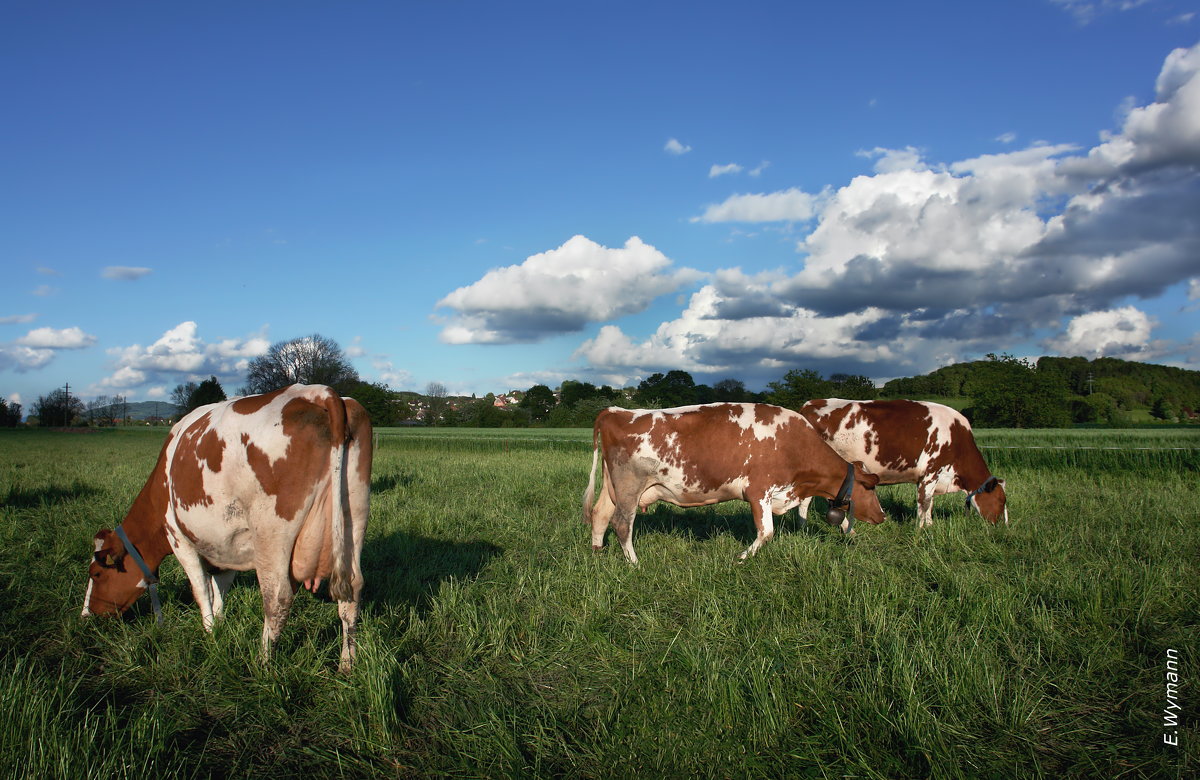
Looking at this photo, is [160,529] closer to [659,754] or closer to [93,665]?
[93,665]

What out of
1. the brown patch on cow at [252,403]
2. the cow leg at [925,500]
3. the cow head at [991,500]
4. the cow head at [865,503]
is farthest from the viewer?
the cow leg at [925,500]

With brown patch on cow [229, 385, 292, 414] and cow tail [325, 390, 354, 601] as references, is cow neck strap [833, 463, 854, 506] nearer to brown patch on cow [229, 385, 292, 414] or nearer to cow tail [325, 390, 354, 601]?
cow tail [325, 390, 354, 601]

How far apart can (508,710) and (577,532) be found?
5.44m

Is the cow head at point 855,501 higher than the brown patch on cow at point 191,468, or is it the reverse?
the brown patch on cow at point 191,468

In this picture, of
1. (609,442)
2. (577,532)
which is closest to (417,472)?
(577,532)

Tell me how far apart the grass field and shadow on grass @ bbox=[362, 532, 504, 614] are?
5 cm

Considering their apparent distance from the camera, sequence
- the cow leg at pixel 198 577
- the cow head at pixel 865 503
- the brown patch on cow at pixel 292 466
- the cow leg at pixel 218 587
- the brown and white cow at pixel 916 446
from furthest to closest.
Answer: the brown and white cow at pixel 916 446, the cow head at pixel 865 503, the cow leg at pixel 218 587, the cow leg at pixel 198 577, the brown patch on cow at pixel 292 466

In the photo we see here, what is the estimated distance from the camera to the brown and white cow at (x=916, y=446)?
1067 cm

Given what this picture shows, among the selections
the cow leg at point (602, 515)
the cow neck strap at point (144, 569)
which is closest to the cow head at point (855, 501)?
the cow leg at point (602, 515)

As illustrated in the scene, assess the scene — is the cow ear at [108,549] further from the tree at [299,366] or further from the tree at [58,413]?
the tree at [58,413]

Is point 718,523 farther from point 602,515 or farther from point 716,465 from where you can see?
point 602,515

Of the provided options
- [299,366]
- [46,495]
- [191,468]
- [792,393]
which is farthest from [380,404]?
[191,468]

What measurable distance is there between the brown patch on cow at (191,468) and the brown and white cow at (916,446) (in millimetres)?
9699

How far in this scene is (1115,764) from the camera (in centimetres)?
323
